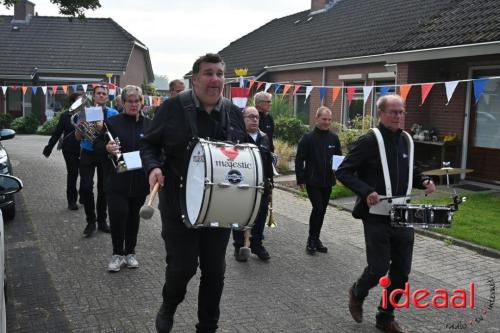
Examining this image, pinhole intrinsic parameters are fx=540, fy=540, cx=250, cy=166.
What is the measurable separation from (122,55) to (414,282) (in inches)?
1201

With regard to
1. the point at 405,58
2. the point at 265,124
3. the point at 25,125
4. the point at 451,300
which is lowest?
the point at 451,300

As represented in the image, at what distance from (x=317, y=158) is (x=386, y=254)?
251 cm

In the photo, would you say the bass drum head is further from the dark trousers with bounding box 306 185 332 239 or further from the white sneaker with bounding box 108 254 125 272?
the dark trousers with bounding box 306 185 332 239

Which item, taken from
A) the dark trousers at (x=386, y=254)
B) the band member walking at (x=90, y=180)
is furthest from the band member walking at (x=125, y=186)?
→ the dark trousers at (x=386, y=254)

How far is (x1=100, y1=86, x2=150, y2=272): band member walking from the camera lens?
5.68 meters

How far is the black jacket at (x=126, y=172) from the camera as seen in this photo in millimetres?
5686

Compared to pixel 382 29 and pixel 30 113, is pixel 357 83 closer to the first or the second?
pixel 382 29

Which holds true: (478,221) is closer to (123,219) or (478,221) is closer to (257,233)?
(257,233)

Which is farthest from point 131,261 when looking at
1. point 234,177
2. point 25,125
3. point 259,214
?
point 25,125

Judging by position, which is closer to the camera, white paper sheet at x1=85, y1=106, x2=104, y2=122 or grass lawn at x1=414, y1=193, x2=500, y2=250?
white paper sheet at x1=85, y1=106, x2=104, y2=122

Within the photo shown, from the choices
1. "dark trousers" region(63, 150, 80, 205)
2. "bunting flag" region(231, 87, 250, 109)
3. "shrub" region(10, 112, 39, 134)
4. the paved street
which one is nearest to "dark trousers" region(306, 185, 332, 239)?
the paved street

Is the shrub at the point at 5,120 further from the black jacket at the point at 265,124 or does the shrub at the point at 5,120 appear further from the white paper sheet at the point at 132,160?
the white paper sheet at the point at 132,160

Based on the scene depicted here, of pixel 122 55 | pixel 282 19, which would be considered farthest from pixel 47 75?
pixel 282 19

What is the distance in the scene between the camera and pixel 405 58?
41.3 ft
